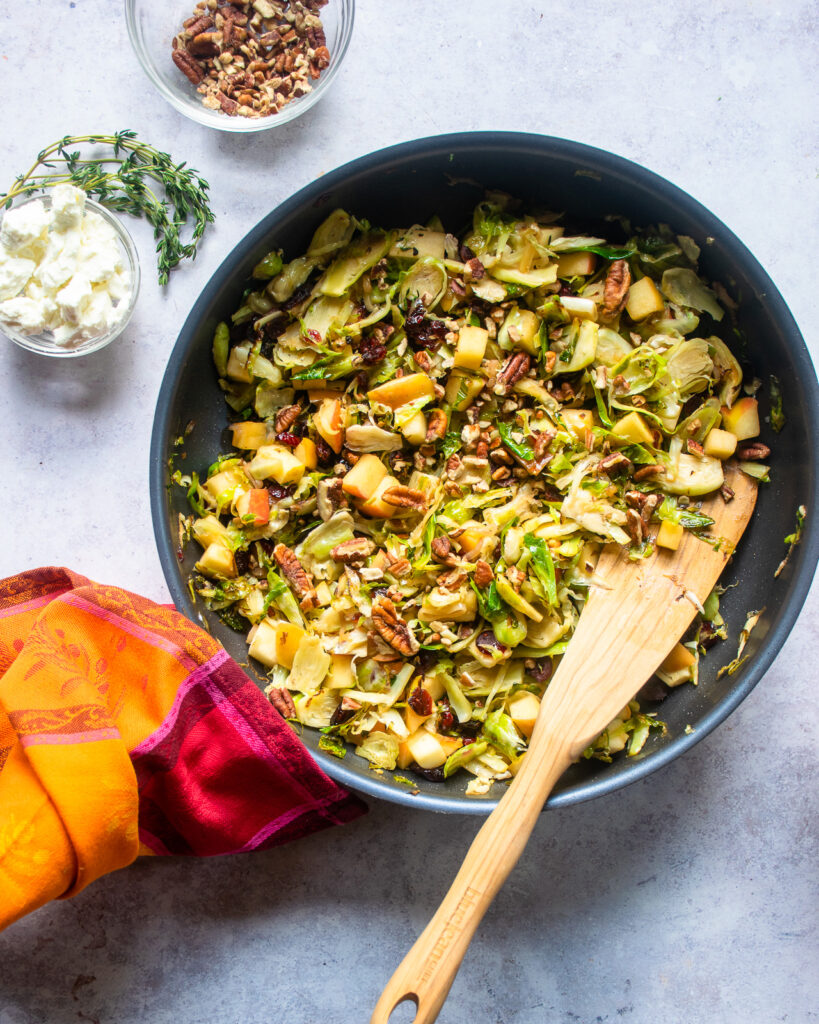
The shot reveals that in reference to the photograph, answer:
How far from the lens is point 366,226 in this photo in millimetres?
2436

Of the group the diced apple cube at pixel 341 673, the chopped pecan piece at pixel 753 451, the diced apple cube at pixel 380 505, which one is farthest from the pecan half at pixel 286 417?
the chopped pecan piece at pixel 753 451

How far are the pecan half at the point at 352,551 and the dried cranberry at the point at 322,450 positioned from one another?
271mm

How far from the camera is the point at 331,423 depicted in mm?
2385

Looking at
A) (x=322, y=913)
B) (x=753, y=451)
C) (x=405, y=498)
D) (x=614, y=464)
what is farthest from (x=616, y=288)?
(x=322, y=913)

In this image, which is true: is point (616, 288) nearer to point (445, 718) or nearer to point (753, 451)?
point (753, 451)

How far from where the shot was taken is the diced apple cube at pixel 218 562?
238cm

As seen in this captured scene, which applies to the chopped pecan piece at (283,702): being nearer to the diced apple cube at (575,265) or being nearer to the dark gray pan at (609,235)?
the dark gray pan at (609,235)

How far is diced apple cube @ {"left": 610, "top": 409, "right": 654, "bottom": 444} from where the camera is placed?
2.29m

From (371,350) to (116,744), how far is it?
137cm

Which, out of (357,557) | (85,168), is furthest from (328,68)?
(357,557)

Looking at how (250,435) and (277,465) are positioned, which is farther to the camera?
(250,435)

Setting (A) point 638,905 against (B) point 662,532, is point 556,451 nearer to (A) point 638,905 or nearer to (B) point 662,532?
(B) point 662,532

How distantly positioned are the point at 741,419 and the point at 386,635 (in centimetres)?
124

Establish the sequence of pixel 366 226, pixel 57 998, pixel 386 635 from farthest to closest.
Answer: pixel 57 998
pixel 366 226
pixel 386 635
